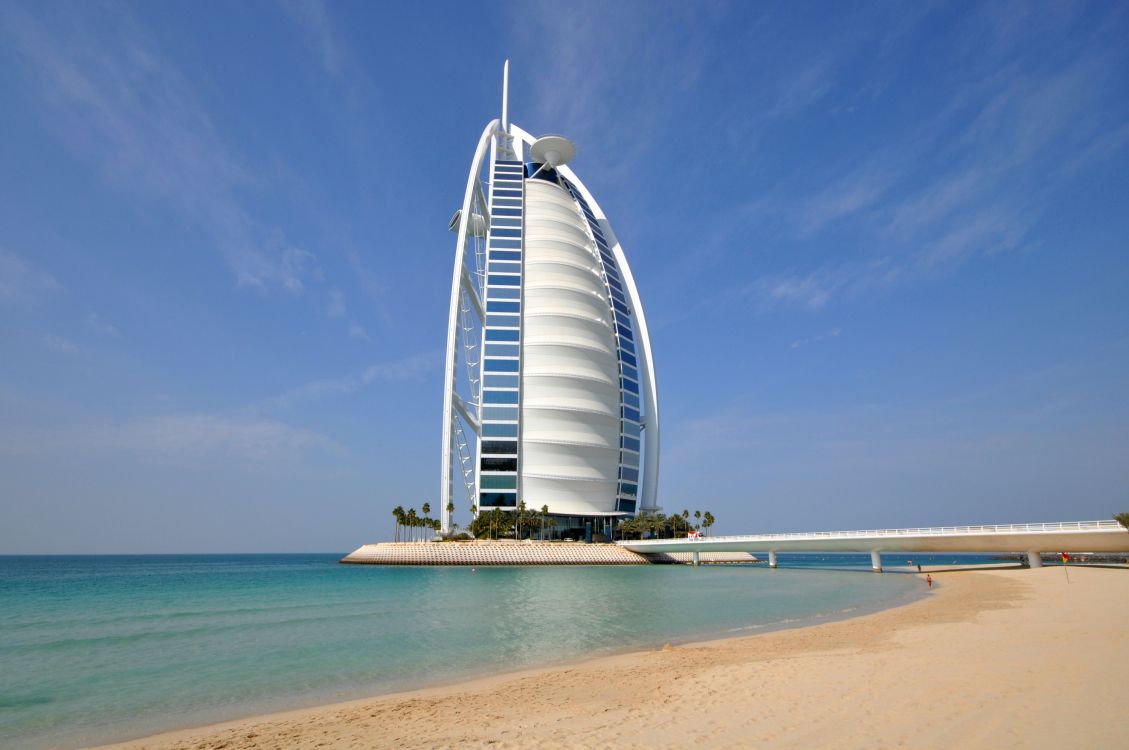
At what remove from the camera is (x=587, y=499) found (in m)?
86.6

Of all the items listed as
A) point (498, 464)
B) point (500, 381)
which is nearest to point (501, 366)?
point (500, 381)

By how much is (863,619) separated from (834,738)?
1683 cm

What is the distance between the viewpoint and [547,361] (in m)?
86.8

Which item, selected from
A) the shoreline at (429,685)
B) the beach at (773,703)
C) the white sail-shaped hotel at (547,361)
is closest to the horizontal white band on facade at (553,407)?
Result: the white sail-shaped hotel at (547,361)

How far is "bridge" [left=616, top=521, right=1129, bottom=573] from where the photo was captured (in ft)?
131

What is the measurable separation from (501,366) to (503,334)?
4.77m

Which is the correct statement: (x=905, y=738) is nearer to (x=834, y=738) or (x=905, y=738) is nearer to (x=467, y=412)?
(x=834, y=738)

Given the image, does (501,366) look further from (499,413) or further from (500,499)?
(500,499)

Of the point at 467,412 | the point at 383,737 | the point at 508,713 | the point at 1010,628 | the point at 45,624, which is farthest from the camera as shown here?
the point at 467,412

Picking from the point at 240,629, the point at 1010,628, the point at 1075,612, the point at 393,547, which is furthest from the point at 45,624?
the point at 393,547

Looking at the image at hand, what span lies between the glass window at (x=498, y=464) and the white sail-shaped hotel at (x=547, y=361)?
0.13 m

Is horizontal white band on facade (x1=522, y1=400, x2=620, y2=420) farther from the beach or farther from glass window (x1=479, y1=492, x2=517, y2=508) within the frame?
the beach

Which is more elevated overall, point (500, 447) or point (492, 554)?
point (500, 447)

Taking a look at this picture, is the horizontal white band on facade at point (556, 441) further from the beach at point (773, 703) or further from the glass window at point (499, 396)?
the beach at point (773, 703)
